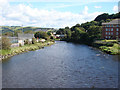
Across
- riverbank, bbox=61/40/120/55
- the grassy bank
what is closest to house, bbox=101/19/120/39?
riverbank, bbox=61/40/120/55

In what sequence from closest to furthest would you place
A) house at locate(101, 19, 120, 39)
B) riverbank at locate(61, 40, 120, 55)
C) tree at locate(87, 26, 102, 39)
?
riverbank at locate(61, 40, 120, 55) → house at locate(101, 19, 120, 39) → tree at locate(87, 26, 102, 39)

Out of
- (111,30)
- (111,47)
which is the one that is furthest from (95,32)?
(111,47)

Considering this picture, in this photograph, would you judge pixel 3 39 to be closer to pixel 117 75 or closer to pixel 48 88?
pixel 48 88

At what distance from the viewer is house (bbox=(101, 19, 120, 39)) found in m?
77.2

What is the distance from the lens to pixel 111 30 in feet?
257

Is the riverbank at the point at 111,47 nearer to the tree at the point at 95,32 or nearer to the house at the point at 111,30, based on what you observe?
the house at the point at 111,30

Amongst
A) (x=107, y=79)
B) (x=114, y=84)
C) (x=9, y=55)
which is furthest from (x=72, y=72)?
(x=9, y=55)

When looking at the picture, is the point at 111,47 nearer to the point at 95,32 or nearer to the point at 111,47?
the point at 111,47

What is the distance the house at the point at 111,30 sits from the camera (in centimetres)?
7725

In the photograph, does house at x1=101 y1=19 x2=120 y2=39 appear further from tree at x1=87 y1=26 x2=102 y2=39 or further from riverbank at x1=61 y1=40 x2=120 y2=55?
riverbank at x1=61 y1=40 x2=120 y2=55

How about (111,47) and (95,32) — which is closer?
(111,47)

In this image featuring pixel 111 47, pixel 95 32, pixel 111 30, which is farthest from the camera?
pixel 95 32

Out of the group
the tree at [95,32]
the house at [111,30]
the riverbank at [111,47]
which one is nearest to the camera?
the riverbank at [111,47]

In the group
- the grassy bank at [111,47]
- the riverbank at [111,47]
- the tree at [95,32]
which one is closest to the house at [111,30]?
the tree at [95,32]
